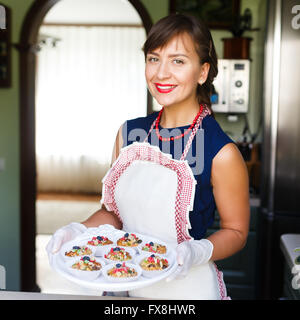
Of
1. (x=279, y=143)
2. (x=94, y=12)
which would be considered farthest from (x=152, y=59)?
(x=94, y=12)

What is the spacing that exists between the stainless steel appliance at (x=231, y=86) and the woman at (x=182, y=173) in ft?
5.61

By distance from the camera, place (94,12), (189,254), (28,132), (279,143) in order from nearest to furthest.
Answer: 1. (189,254)
2. (279,143)
3. (28,132)
4. (94,12)

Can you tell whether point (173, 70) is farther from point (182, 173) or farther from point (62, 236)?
point (62, 236)

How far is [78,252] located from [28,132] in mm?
1825

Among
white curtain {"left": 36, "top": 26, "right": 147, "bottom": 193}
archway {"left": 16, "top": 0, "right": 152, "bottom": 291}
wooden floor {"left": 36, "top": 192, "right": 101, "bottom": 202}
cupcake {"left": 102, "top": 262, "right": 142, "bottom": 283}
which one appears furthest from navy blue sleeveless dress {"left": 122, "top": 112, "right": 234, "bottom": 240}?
wooden floor {"left": 36, "top": 192, "right": 101, "bottom": 202}

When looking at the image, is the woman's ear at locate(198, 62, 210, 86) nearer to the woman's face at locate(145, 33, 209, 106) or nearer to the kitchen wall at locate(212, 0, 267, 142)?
the woman's face at locate(145, 33, 209, 106)

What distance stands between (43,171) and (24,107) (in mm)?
3765

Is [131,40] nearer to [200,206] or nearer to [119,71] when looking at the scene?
[119,71]

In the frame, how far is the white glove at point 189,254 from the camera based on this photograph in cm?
77

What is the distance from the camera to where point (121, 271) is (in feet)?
2.61

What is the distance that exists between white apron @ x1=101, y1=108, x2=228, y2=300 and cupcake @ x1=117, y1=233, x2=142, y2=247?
0.18ft

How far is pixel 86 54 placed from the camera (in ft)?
18.7

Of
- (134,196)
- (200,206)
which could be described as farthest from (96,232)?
(200,206)
